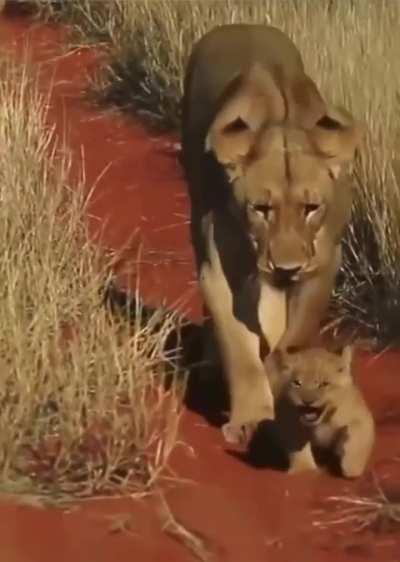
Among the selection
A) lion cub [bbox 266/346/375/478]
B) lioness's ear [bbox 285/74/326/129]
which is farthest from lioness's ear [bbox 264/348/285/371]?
lioness's ear [bbox 285/74/326/129]

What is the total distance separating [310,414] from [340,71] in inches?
119

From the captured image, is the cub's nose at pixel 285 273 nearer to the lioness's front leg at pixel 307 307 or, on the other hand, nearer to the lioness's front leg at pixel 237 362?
the lioness's front leg at pixel 307 307

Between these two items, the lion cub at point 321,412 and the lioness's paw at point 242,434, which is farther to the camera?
the lioness's paw at point 242,434

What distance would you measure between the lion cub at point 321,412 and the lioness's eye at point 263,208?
416 millimetres

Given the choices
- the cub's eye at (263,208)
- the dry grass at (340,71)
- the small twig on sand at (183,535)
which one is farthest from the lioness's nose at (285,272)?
the dry grass at (340,71)

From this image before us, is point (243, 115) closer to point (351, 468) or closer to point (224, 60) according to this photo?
point (224, 60)

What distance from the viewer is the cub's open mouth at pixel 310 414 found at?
5.70 m

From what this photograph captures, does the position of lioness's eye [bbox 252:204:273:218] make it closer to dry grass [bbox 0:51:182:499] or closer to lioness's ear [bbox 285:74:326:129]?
lioness's ear [bbox 285:74:326:129]

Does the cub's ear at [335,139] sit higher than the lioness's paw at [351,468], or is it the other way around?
the cub's ear at [335,139]

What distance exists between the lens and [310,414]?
5.71 metres

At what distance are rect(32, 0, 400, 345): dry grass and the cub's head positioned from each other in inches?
49.9

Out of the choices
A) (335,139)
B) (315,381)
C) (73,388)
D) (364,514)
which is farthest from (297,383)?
(335,139)

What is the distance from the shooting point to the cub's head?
18.6 feet

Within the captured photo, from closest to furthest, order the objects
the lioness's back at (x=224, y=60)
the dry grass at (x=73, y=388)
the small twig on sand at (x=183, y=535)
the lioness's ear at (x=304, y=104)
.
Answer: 1. the small twig on sand at (x=183, y=535)
2. the dry grass at (x=73, y=388)
3. the lioness's ear at (x=304, y=104)
4. the lioness's back at (x=224, y=60)
